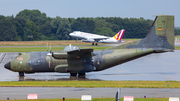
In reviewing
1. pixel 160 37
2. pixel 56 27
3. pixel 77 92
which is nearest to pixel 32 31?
pixel 56 27

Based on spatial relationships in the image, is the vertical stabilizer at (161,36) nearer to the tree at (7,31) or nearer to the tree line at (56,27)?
the tree at (7,31)

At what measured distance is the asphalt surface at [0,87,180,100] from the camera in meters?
16.2

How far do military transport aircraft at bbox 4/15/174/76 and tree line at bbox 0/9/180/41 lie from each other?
81.4m

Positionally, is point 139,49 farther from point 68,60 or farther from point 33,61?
point 33,61

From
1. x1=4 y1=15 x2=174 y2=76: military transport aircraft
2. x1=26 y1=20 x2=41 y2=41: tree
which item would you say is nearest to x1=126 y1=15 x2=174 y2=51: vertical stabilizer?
x1=4 y1=15 x2=174 y2=76: military transport aircraft

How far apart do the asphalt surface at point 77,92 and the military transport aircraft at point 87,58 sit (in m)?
5.86

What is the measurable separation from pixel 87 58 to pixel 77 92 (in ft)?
25.3

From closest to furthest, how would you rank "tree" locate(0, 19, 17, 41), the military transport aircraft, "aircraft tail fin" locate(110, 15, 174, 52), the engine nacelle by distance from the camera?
the engine nacelle < the military transport aircraft < "aircraft tail fin" locate(110, 15, 174, 52) < "tree" locate(0, 19, 17, 41)

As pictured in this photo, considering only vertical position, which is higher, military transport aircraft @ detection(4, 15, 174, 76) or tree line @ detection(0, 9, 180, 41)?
tree line @ detection(0, 9, 180, 41)

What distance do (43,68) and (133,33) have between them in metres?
127

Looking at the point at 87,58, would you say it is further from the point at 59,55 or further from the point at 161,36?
the point at 161,36

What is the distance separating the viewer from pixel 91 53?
2475cm

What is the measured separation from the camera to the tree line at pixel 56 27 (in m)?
104

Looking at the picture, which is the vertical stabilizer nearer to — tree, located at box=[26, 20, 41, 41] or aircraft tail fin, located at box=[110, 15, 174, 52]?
aircraft tail fin, located at box=[110, 15, 174, 52]
